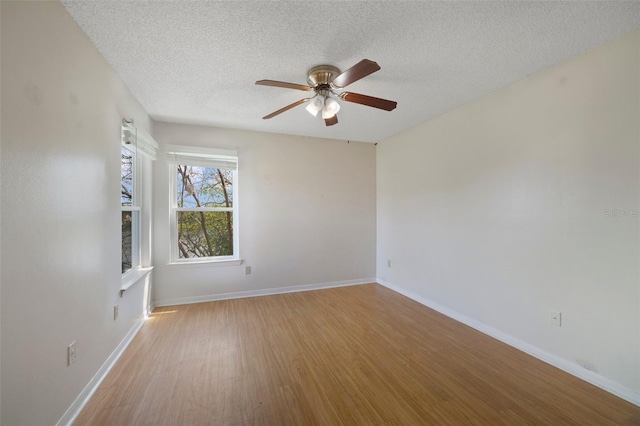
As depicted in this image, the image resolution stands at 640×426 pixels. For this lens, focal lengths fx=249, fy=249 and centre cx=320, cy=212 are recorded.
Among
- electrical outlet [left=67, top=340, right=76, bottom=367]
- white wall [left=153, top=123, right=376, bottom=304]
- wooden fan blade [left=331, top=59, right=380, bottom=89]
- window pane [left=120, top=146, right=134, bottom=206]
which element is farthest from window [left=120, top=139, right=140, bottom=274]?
wooden fan blade [left=331, top=59, right=380, bottom=89]

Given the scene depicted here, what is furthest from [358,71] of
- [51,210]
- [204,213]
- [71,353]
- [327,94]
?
[204,213]

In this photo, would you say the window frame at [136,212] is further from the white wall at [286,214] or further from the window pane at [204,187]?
the window pane at [204,187]

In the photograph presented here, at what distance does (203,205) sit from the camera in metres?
3.53

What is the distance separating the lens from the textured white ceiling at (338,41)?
1.45 metres

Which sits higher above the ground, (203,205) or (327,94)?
(327,94)

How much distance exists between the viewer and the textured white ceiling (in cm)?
145

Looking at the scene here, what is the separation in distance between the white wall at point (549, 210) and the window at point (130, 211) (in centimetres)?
347

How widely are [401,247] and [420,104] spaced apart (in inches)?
78.9

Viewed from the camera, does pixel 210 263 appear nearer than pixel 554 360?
No

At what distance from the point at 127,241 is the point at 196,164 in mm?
1295

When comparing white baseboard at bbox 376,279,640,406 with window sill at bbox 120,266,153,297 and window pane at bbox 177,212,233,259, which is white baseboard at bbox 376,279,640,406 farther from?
window sill at bbox 120,266,153,297

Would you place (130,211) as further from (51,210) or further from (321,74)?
(321,74)

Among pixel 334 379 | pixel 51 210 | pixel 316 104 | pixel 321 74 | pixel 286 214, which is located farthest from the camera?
pixel 286 214

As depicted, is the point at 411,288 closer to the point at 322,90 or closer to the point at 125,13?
the point at 322,90
